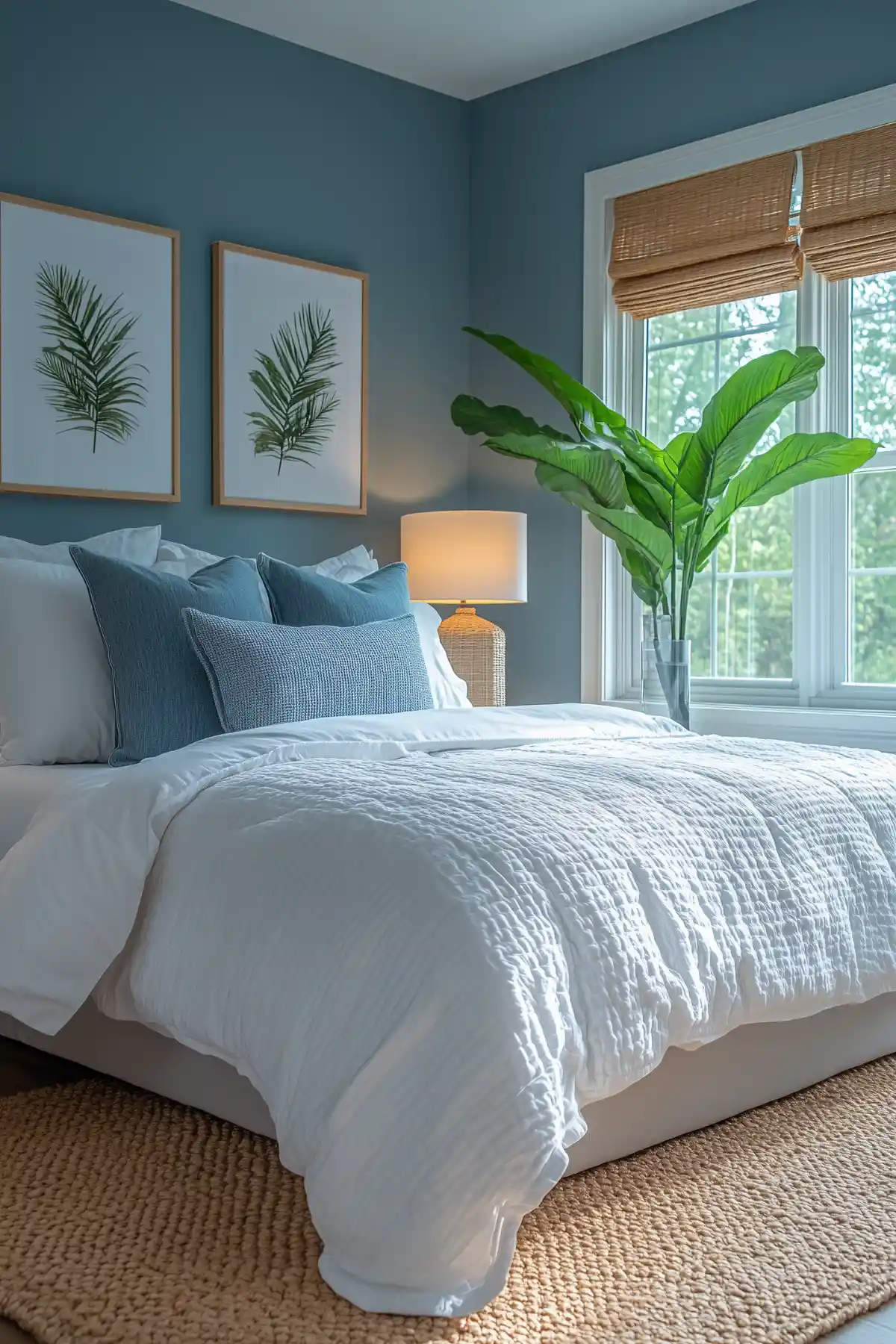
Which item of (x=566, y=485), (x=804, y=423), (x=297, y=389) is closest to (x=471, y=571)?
(x=566, y=485)

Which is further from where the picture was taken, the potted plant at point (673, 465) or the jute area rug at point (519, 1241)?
the potted plant at point (673, 465)

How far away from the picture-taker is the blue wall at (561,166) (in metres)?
4.21

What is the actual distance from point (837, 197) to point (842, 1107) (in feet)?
8.89

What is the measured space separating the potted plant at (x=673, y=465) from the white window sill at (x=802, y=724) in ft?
0.77

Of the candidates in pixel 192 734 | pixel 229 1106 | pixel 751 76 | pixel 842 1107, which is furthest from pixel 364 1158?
pixel 751 76

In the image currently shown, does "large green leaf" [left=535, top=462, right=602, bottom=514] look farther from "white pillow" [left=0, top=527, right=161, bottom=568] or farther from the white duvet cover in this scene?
the white duvet cover

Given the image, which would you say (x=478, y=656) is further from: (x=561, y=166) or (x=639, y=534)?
(x=561, y=166)

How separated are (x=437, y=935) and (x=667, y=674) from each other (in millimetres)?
2518

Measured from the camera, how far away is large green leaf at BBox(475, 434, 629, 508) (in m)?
4.18

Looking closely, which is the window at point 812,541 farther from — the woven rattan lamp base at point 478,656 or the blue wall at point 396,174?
the woven rattan lamp base at point 478,656

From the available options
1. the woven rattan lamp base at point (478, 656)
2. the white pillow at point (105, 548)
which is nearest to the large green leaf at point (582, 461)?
the woven rattan lamp base at point (478, 656)

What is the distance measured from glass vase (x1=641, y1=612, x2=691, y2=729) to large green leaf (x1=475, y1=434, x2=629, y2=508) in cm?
42

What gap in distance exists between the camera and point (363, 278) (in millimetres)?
4648

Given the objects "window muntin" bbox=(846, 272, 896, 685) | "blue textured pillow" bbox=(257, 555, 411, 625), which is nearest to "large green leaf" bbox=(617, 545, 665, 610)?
"window muntin" bbox=(846, 272, 896, 685)
